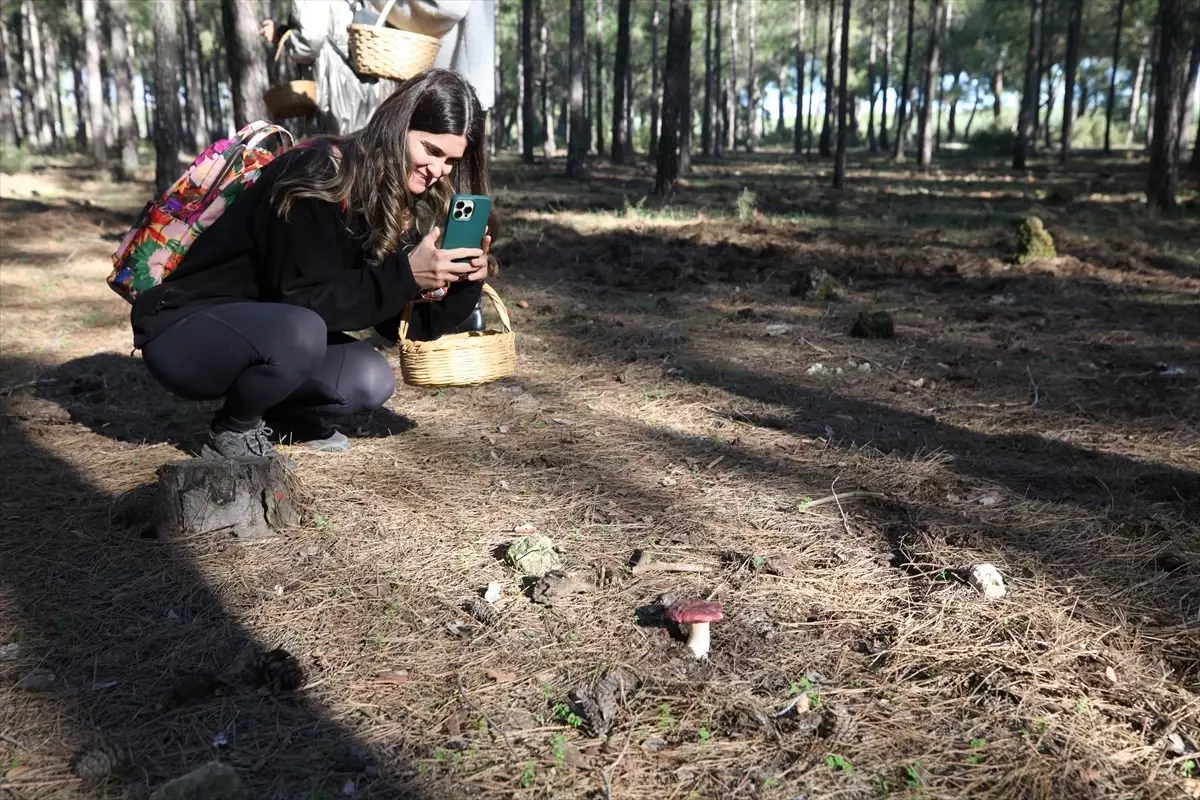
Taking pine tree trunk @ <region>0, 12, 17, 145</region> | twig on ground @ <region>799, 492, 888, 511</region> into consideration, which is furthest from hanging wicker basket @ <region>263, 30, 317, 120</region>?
pine tree trunk @ <region>0, 12, 17, 145</region>

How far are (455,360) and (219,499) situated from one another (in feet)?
2.99

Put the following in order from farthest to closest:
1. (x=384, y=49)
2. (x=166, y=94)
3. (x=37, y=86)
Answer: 1. (x=37, y=86)
2. (x=166, y=94)
3. (x=384, y=49)

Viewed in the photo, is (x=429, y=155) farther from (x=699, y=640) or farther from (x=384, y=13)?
(x=384, y=13)

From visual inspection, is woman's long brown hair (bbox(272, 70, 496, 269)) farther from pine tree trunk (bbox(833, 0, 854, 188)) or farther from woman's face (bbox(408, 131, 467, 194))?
pine tree trunk (bbox(833, 0, 854, 188))

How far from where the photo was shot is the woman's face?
287 cm

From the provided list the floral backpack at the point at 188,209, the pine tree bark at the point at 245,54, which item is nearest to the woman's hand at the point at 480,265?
the floral backpack at the point at 188,209

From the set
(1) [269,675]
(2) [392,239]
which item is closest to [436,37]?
(2) [392,239]

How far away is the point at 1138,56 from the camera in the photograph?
113 feet

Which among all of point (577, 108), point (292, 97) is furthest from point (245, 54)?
point (577, 108)

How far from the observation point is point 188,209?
305 centimetres

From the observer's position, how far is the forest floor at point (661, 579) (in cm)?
190

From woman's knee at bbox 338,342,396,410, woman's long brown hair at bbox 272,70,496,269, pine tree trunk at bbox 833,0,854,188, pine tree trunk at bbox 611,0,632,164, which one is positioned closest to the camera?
woman's long brown hair at bbox 272,70,496,269

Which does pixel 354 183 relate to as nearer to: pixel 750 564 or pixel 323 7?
pixel 750 564

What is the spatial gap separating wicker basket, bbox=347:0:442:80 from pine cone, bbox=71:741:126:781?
158 inches
